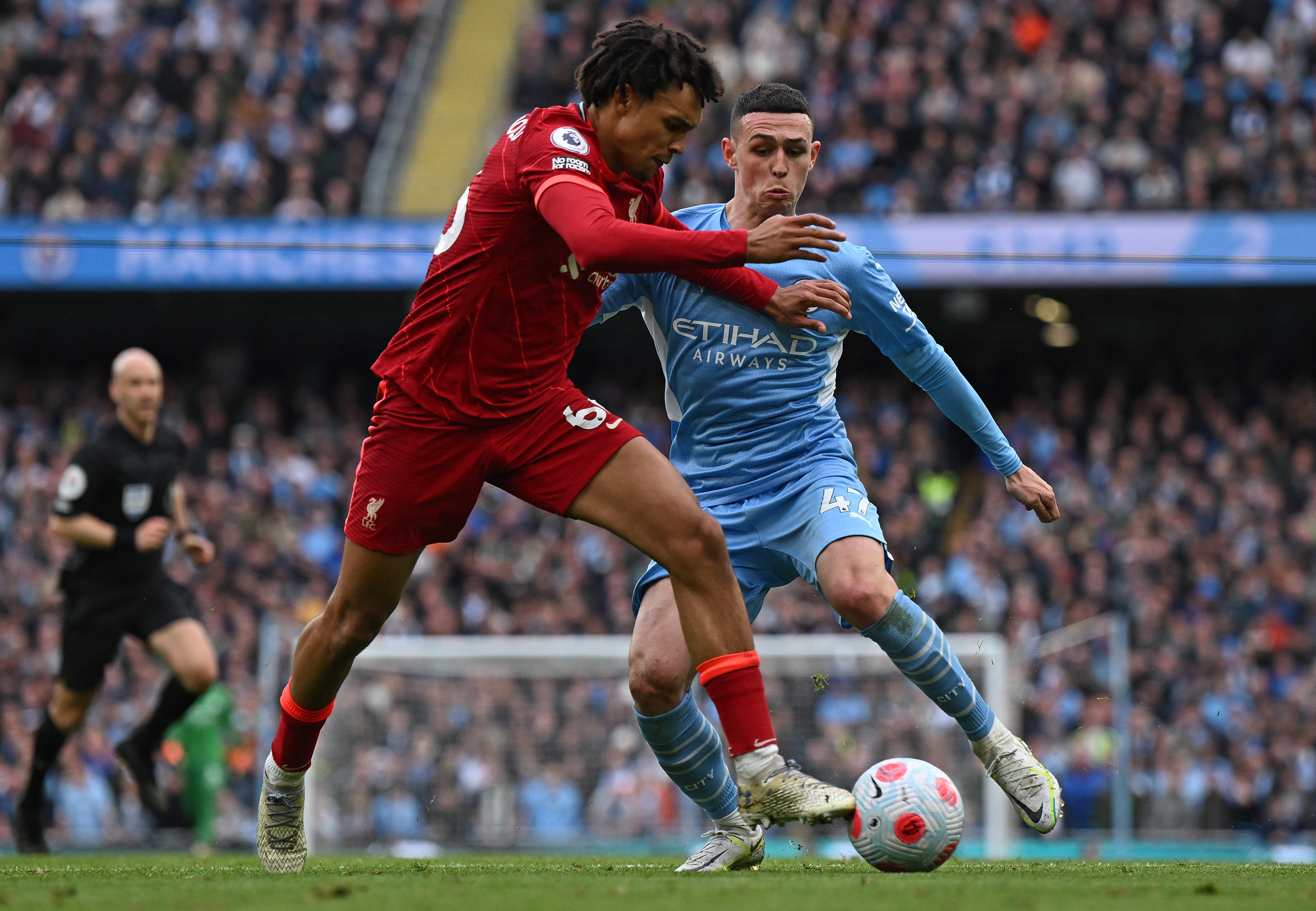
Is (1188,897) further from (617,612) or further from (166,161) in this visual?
(166,161)

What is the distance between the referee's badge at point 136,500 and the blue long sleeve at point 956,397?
13.8 ft

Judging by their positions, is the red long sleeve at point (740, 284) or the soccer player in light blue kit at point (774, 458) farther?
the soccer player in light blue kit at point (774, 458)

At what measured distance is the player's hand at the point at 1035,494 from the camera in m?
5.45

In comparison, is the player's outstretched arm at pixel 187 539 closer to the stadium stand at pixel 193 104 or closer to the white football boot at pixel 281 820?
the white football boot at pixel 281 820

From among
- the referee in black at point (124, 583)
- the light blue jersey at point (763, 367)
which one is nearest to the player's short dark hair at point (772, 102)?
the light blue jersey at point (763, 367)

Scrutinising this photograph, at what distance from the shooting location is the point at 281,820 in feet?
17.0

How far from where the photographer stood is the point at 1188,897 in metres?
4.15

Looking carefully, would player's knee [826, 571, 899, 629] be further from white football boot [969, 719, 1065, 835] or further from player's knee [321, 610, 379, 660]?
player's knee [321, 610, 379, 660]

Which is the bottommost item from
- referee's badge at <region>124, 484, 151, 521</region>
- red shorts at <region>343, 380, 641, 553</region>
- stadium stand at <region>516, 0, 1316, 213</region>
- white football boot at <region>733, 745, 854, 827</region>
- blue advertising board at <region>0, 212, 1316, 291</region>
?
white football boot at <region>733, 745, 854, 827</region>

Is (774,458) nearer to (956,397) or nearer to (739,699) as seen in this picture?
(956,397)

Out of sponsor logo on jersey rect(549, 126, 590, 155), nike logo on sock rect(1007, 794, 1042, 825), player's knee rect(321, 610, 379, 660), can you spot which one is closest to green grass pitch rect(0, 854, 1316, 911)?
nike logo on sock rect(1007, 794, 1042, 825)

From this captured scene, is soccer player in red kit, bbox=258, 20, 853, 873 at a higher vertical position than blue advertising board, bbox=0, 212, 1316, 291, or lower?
lower

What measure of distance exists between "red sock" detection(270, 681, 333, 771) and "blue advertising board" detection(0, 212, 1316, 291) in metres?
10.6

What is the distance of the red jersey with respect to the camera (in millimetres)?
4637
